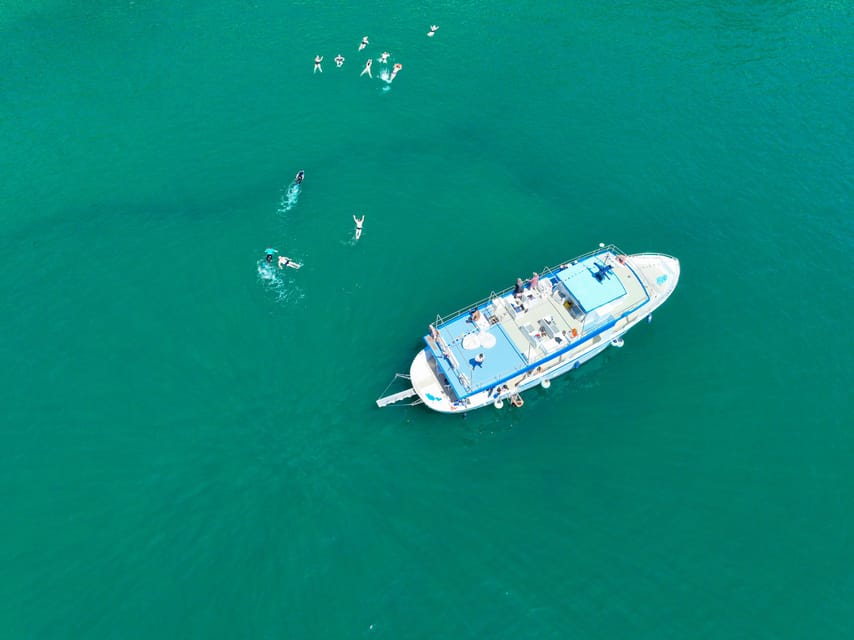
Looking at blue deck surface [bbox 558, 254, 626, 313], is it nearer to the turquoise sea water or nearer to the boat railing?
the boat railing

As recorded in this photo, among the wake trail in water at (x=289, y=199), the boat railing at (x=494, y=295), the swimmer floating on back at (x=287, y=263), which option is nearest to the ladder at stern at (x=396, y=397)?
the boat railing at (x=494, y=295)

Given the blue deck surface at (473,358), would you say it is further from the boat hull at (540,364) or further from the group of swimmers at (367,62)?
the group of swimmers at (367,62)

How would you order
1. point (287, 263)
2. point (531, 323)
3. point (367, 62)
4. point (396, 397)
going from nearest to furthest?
point (396, 397)
point (531, 323)
point (287, 263)
point (367, 62)

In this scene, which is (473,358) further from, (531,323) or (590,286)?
(590,286)

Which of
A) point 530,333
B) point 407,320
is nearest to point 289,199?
point 407,320

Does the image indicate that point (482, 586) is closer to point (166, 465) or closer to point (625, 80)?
point (166, 465)
